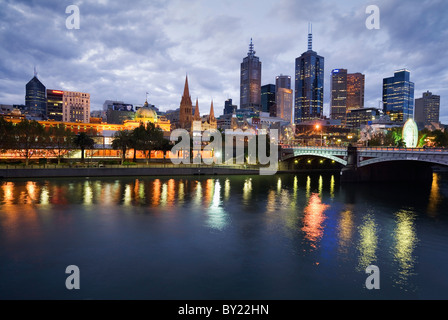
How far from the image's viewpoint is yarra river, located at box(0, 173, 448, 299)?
20.1 m

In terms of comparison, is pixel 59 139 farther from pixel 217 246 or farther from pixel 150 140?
pixel 217 246

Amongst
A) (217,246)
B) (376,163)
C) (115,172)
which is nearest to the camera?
(217,246)

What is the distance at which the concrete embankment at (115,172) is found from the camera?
70312 mm

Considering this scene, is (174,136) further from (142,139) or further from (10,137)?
(10,137)

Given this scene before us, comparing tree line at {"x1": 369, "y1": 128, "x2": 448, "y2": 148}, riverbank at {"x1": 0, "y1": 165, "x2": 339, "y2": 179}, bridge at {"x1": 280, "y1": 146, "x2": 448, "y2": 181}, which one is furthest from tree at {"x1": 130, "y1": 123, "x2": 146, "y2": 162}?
tree line at {"x1": 369, "y1": 128, "x2": 448, "y2": 148}

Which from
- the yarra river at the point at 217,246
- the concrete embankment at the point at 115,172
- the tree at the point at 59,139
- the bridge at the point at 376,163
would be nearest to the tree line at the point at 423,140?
the bridge at the point at 376,163

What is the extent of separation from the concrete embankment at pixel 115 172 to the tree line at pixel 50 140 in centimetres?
945

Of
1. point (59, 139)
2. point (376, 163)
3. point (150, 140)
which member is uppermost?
point (150, 140)

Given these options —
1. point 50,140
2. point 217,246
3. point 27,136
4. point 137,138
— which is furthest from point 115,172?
point 217,246

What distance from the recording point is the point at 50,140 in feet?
286

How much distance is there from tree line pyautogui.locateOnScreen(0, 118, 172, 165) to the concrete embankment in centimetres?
945

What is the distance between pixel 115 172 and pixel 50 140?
83.2ft

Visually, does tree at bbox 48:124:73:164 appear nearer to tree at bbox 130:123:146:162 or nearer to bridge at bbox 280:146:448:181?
tree at bbox 130:123:146:162

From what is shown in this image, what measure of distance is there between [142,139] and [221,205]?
55739 millimetres
